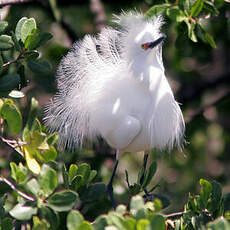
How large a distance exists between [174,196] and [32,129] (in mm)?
1825

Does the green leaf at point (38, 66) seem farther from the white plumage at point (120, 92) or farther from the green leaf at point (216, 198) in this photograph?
the green leaf at point (216, 198)

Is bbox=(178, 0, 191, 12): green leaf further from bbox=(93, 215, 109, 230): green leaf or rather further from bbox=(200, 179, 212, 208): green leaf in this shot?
bbox=(93, 215, 109, 230): green leaf

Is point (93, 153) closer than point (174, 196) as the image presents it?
Yes

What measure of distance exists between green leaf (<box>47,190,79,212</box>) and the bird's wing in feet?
1.86

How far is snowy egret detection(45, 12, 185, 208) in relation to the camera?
6.26 ft

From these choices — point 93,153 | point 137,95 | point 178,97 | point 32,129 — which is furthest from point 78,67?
point 178,97

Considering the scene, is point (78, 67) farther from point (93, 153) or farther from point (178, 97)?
point (178, 97)

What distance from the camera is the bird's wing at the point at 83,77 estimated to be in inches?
79.7

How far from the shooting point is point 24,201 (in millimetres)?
1488

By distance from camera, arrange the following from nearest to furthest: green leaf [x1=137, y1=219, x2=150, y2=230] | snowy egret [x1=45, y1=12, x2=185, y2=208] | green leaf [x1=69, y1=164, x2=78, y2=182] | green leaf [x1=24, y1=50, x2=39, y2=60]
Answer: green leaf [x1=137, y1=219, x2=150, y2=230] < green leaf [x1=69, y1=164, x2=78, y2=182] < green leaf [x1=24, y1=50, x2=39, y2=60] < snowy egret [x1=45, y1=12, x2=185, y2=208]

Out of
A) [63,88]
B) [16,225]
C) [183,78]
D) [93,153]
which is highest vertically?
[63,88]

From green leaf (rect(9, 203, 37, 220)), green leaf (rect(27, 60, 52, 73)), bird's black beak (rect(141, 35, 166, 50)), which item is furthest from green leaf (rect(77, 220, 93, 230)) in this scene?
bird's black beak (rect(141, 35, 166, 50))

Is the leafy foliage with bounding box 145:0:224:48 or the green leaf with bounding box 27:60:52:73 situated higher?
the green leaf with bounding box 27:60:52:73

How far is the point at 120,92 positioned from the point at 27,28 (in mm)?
428
